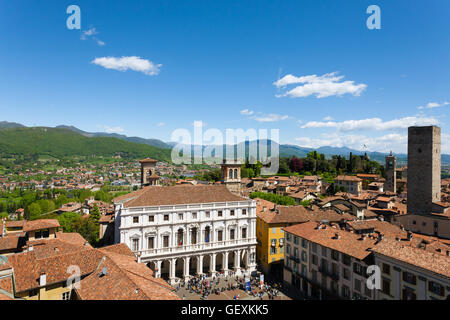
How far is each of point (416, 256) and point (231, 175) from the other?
36.9m

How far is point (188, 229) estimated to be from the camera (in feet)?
129

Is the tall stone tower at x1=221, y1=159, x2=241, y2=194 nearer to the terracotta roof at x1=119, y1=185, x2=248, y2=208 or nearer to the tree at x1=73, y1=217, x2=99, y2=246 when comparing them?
the terracotta roof at x1=119, y1=185, x2=248, y2=208

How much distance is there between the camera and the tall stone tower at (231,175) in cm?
5606

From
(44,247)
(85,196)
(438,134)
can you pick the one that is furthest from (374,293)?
(85,196)

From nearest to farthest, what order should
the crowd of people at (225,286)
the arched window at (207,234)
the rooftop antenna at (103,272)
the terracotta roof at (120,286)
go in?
the terracotta roof at (120,286) → the rooftop antenna at (103,272) → the crowd of people at (225,286) → the arched window at (207,234)

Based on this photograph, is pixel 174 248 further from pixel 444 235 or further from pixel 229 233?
pixel 444 235

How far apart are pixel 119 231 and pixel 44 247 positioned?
8.98 meters

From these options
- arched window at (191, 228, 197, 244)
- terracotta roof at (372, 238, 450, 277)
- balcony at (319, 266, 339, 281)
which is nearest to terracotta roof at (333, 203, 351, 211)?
balcony at (319, 266, 339, 281)

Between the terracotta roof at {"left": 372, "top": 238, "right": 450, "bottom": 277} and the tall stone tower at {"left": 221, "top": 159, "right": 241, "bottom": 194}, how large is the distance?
32.7 m

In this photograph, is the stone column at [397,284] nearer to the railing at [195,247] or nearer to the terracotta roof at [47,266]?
the railing at [195,247]

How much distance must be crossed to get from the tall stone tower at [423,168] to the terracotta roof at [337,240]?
32419 millimetres

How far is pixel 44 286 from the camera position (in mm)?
19219

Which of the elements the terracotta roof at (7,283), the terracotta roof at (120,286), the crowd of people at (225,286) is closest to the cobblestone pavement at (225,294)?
the crowd of people at (225,286)

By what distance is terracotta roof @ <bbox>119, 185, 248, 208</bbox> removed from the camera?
38.0 meters
